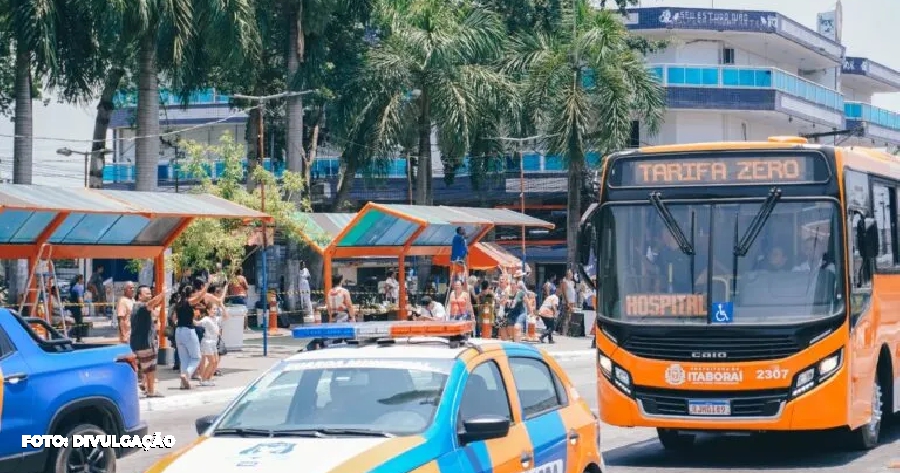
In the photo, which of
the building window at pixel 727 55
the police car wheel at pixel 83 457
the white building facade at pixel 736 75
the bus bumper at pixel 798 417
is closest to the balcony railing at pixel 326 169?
the white building facade at pixel 736 75

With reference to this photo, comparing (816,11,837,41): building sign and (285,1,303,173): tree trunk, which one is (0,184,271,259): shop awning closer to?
(285,1,303,173): tree trunk

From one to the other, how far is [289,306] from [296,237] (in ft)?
15.6

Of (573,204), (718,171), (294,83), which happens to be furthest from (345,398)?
(573,204)

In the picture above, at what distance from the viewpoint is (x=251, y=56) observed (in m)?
35.6

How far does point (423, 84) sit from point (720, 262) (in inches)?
1152

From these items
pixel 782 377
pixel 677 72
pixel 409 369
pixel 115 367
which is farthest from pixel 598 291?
pixel 677 72

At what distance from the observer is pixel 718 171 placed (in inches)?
548

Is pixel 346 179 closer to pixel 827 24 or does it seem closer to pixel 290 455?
pixel 827 24

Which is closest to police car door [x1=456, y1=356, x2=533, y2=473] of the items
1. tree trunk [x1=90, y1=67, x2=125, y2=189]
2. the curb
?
the curb

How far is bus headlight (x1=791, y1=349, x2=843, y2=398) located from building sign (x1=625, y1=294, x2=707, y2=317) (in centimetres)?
106

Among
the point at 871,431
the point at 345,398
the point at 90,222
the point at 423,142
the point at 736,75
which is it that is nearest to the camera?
the point at 345,398

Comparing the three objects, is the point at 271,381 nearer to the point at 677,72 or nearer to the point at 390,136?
the point at 390,136

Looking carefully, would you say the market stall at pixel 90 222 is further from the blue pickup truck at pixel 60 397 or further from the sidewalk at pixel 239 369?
the blue pickup truck at pixel 60 397

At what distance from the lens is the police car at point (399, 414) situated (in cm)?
702
